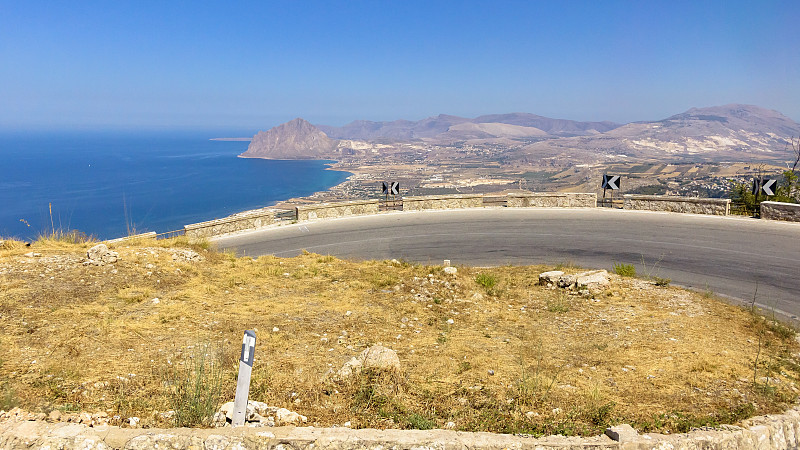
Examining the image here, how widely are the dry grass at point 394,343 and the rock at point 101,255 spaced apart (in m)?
0.19

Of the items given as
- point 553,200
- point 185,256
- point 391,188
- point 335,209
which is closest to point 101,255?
point 185,256

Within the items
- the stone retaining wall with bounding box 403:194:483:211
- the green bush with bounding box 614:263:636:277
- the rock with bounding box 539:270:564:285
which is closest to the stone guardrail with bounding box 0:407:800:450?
the rock with bounding box 539:270:564:285

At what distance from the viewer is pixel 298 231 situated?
20922 millimetres

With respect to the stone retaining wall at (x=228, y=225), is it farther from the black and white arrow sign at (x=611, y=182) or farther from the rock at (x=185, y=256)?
the black and white arrow sign at (x=611, y=182)

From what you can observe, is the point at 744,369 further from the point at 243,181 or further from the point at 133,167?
the point at 133,167

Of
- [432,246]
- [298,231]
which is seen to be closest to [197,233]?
[298,231]

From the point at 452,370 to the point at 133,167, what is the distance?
19314cm

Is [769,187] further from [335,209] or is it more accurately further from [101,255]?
[101,255]

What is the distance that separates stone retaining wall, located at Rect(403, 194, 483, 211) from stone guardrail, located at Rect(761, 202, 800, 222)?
41.8ft

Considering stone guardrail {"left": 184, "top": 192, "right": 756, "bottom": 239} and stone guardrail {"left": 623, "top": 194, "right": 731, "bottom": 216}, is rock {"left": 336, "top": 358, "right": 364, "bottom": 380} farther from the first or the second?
stone guardrail {"left": 623, "top": 194, "right": 731, "bottom": 216}

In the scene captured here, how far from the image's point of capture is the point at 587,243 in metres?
17.1

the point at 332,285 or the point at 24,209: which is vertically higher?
the point at 332,285

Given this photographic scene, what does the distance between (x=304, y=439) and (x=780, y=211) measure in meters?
22.9

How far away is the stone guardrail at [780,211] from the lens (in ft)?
61.1
